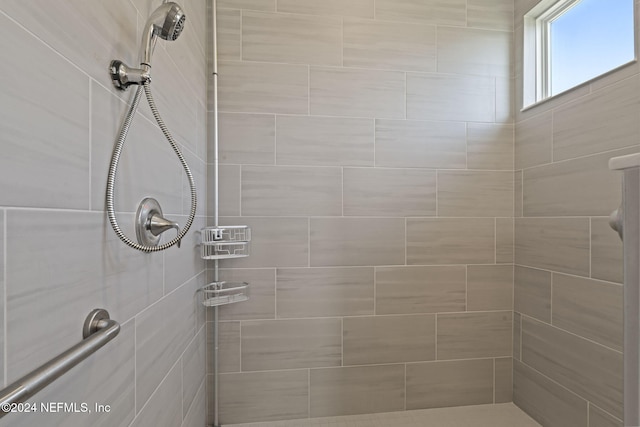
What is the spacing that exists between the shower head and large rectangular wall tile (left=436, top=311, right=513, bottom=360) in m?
1.55

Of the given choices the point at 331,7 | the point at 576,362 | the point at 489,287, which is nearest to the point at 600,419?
the point at 576,362

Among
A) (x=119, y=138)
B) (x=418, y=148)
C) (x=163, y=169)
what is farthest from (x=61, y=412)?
(x=418, y=148)

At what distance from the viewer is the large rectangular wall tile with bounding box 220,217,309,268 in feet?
4.91

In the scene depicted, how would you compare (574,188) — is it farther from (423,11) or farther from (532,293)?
(423,11)

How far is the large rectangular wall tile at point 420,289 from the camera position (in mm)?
1574

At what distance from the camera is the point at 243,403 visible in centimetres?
150

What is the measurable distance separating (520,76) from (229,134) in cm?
144

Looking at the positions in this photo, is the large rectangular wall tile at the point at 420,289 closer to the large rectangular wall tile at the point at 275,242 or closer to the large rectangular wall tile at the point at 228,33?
the large rectangular wall tile at the point at 275,242

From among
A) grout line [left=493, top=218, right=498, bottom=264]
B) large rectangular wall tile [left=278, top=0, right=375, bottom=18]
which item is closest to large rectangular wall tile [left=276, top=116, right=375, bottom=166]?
large rectangular wall tile [left=278, top=0, right=375, bottom=18]

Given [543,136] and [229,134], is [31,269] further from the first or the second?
[543,136]

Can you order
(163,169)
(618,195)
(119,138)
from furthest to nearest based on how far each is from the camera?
1. (618,195)
2. (163,169)
3. (119,138)

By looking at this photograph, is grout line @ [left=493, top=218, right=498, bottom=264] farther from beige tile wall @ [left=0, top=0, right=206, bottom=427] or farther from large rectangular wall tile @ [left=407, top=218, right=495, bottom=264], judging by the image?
beige tile wall @ [left=0, top=0, right=206, bottom=427]

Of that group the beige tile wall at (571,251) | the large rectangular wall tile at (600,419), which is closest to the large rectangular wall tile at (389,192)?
the beige tile wall at (571,251)

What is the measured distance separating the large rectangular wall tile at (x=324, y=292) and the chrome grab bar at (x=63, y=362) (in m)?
0.94
